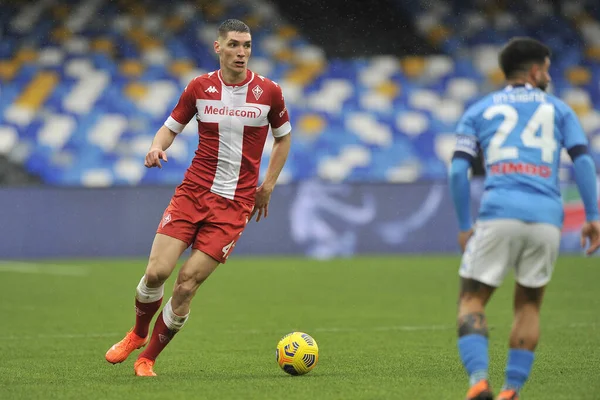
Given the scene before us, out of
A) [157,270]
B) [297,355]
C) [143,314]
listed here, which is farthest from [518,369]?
[143,314]

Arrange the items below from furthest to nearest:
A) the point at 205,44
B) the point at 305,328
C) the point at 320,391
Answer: the point at 205,44, the point at 305,328, the point at 320,391

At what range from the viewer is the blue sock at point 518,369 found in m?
5.26

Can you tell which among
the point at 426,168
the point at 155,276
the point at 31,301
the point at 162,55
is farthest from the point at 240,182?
the point at 162,55

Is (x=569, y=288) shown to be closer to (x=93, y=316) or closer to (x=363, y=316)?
(x=363, y=316)

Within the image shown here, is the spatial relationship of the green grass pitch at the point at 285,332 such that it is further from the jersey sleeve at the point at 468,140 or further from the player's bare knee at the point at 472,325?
the jersey sleeve at the point at 468,140

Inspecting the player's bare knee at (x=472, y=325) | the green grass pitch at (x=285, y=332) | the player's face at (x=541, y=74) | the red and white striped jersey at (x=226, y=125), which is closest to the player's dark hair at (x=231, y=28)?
the red and white striped jersey at (x=226, y=125)

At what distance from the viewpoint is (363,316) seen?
36.1ft

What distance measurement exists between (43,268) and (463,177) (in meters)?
12.9

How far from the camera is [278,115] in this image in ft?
24.3

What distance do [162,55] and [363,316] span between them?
13032mm

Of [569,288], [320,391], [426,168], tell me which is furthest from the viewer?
[426,168]

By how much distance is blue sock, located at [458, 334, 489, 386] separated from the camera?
513 centimetres

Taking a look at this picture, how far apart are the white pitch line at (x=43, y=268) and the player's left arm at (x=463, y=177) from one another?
11.6 meters

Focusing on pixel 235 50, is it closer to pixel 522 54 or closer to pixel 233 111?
pixel 233 111
